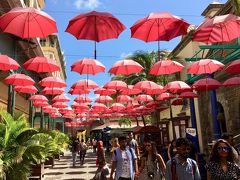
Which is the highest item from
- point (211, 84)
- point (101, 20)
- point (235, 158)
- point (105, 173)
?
point (101, 20)

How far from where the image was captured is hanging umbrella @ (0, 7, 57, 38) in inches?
312

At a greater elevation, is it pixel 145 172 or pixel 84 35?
pixel 84 35

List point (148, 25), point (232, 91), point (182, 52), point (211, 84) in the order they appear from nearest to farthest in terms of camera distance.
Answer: point (148, 25)
point (211, 84)
point (232, 91)
point (182, 52)

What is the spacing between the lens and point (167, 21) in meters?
8.65

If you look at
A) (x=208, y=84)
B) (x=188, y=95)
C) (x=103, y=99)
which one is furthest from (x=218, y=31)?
(x=103, y=99)

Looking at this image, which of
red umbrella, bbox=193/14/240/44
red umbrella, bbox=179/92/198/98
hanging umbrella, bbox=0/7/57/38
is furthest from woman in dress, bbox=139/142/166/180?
red umbrella, bbox=179/92/198/98

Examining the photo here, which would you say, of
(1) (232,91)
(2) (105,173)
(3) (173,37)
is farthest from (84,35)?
(1) (232,91)

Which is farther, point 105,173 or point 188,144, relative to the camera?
point 105,173

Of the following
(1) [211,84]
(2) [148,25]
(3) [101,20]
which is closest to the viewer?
(3) [101,20]

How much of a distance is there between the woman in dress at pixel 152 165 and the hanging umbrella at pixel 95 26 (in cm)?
346

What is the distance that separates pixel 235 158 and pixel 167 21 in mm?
5029

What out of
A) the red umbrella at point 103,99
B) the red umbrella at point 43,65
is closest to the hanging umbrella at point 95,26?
the red umbrella at point 43,65

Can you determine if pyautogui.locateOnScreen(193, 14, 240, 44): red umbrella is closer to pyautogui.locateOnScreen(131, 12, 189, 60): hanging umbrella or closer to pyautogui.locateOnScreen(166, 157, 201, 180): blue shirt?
pyautogui.locateOnScreen(131, 12, 189, 60): hanging umbrella

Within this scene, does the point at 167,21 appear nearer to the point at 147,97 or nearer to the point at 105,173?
the point at 105,173
